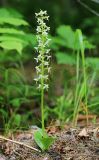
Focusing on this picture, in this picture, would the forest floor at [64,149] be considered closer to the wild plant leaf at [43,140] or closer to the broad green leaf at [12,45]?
the wild plant leaf at [43,140]

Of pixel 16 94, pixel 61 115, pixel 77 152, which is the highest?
pixel 16 94

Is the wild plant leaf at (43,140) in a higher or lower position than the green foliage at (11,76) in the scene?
lower

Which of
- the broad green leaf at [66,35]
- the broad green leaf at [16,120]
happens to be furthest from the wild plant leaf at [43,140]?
the broad green leaf at [66,35]

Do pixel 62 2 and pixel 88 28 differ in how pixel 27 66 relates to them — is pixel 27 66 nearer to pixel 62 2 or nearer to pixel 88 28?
pixel 88 28

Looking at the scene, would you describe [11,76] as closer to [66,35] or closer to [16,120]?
Answer: [66,35]

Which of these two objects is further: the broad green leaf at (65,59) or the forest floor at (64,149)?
the broad green leaf at (65,59)

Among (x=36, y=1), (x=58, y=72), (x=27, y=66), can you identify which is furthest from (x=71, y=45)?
(x=36, y=1)

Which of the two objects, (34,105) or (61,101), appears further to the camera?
(34,105)

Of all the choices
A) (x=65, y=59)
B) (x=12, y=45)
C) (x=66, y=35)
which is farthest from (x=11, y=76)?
(x=12, y=45)
